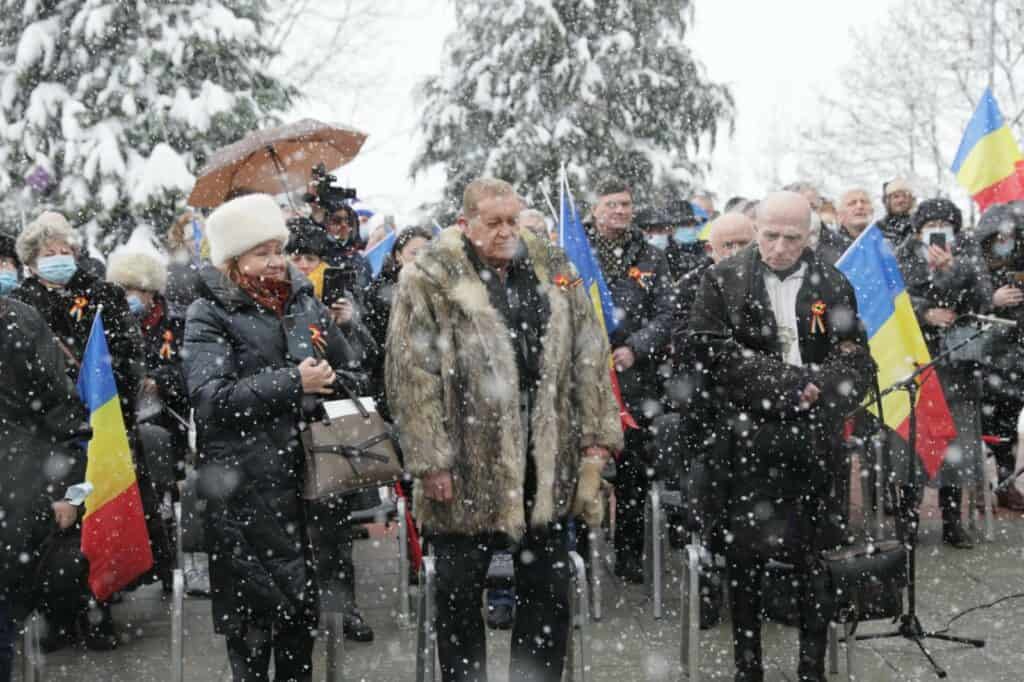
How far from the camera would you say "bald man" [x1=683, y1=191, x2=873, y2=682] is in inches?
190

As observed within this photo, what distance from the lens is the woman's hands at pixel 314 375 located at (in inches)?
163

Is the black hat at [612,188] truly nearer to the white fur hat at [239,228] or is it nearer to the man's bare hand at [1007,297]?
the man's bare hand at [1007,297]

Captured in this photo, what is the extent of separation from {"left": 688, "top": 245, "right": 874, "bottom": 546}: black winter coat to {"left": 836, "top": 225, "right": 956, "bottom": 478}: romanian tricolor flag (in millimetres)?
1699

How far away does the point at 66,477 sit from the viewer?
14.2ft

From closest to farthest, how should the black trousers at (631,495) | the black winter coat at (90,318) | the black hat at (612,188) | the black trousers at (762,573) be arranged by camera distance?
the black trousers at (762,573) → the black winter coat at (90,318) → the black trousers at (631,495) → the black hat at (612,188)

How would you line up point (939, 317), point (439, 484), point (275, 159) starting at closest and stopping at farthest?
1. point (439, 484)
2. point (275, 159)
3. point (939, 317)

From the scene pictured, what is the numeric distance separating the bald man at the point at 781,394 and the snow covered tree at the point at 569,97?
1738 cm

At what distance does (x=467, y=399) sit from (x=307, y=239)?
174 centimetres

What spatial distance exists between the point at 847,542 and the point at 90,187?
13.7 metres

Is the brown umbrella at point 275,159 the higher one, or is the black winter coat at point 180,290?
the brown umbrella at point 275,159

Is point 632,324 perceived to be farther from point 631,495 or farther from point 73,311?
point 73,311

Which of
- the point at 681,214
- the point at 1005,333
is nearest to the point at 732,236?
the point at 681,214

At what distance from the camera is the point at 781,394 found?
4.77m

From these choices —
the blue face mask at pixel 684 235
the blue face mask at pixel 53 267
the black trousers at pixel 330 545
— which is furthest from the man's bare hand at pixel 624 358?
the blue face mask at pixel 53 267
